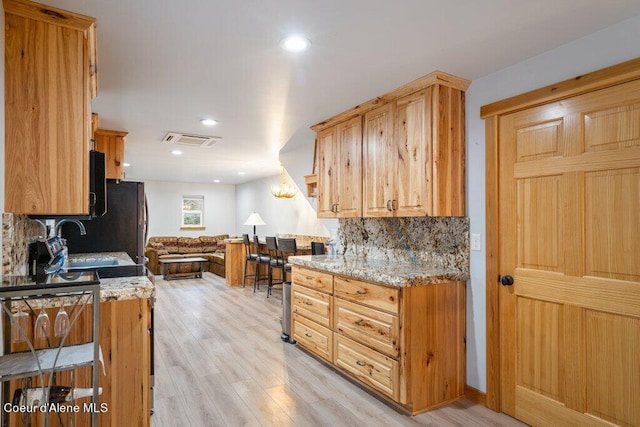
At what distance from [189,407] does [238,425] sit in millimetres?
436

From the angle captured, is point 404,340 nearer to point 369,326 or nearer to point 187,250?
point 369,326

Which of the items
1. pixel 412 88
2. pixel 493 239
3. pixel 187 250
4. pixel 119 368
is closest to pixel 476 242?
pixel 493 239

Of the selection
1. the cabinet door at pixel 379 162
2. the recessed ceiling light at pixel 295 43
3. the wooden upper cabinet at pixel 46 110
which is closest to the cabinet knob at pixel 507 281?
the cabinet door at pixel 379 162

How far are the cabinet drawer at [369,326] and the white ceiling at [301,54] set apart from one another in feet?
5.38

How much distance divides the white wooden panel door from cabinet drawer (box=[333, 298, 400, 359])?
708 millimetres

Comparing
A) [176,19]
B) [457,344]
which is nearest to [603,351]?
[457,344]

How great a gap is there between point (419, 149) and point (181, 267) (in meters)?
6.98

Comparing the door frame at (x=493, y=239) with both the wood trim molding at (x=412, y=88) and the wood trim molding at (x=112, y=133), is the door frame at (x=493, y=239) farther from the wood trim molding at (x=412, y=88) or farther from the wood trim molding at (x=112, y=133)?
the wood trim molding at (x=112, y=133)

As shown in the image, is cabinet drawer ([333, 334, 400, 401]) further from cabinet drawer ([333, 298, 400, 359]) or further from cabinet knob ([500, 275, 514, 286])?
cabinet knob ([500, 275, 514, 286])

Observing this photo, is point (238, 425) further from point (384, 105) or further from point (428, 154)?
point (384, 105)

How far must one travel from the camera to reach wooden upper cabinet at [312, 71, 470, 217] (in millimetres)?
2521

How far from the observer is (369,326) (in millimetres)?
2615

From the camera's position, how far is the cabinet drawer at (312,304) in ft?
10.1

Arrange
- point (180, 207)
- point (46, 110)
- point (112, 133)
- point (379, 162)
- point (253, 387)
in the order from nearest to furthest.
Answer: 1. point (46, 110)
2. point (253, 387)
3. point (379, 162)
4. point (112, 133)
5. point (180, 207)
